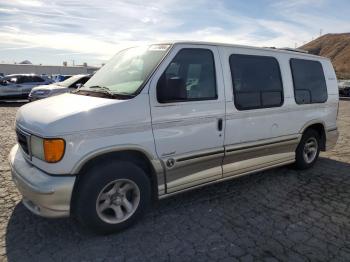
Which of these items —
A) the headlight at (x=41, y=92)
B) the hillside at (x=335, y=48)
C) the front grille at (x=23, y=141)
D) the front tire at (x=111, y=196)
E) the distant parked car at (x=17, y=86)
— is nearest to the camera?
the front tire at (x=111, y=196)

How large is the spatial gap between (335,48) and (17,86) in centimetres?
8651

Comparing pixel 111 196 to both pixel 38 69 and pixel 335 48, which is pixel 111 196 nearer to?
pixel 38 69

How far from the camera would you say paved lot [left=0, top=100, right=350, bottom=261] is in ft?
11.2

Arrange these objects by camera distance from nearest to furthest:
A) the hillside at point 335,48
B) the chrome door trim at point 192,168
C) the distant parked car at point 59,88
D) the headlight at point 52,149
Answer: the headlight at point 52,149 → the chrome door trim at point 192,168 → the distant parked car at point 59,88 → the hillside at point 335,48

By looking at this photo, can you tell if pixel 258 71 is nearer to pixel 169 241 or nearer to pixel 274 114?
pixel 274 114

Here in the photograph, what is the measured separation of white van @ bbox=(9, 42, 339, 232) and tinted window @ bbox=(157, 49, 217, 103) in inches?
0.5

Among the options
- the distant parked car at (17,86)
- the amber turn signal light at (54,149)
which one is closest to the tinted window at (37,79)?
the distant parked car at (17,86)

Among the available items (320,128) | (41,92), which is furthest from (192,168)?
(41,92)

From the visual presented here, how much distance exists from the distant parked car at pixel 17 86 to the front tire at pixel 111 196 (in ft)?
57.5

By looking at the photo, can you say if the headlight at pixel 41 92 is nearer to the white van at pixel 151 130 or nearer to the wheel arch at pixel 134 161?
the white van at pixel 151 130

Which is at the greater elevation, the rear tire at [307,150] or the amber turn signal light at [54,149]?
the amber turn signal light at [54,149]

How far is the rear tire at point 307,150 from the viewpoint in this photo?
5.96 m

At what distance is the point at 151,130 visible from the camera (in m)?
3.79

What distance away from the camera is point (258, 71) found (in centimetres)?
498
